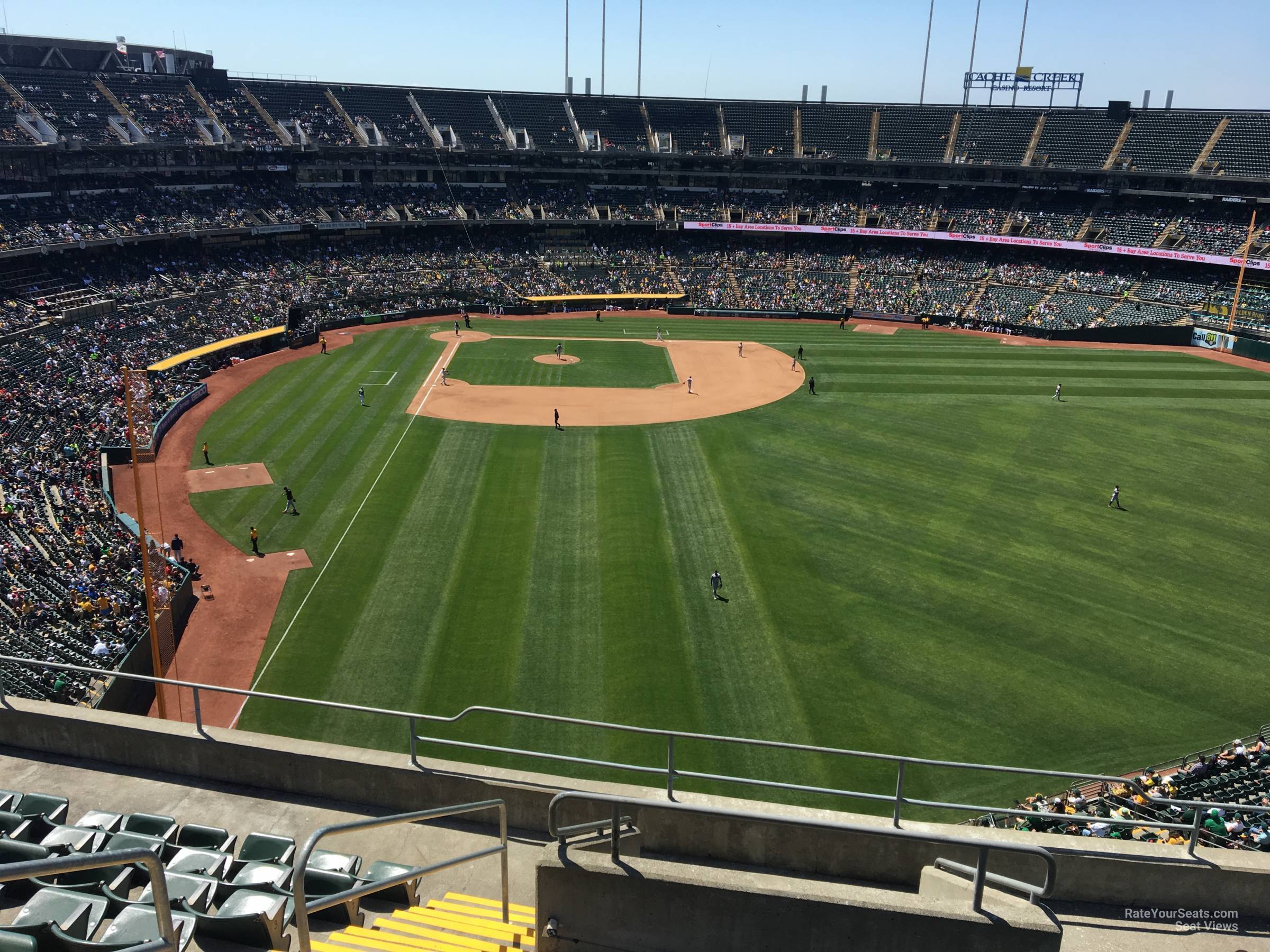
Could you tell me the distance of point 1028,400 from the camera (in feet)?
171

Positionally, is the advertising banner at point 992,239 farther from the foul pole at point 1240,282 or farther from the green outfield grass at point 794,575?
the green outfield grass at point 794,575

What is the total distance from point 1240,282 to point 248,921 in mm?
74444

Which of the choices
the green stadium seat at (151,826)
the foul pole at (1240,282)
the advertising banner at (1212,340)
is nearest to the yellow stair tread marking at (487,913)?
the green stadium seat at (151,826)

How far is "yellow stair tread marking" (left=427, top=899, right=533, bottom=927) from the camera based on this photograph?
27.4ft

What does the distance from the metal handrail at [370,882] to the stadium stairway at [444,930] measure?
236mm

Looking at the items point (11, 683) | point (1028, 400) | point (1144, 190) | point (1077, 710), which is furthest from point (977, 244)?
point (11, 683)

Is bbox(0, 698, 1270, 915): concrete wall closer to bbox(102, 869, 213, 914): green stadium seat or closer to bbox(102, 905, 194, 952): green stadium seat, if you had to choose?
bbox(102, 869, 213, 914): green stadium seat

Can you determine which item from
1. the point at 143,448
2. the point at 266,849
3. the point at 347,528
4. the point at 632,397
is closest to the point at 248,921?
the point at 266,849

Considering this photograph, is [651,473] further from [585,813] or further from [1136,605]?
[585,813]

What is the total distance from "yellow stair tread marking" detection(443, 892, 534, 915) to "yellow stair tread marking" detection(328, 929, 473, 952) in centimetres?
105

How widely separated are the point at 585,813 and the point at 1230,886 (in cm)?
588

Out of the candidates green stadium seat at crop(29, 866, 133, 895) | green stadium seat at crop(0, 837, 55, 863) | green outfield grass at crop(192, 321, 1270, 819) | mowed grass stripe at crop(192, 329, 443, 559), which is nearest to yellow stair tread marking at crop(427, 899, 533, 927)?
green stadium seat at crop(29, 866, 133, 895)

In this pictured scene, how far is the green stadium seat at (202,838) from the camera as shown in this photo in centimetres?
885

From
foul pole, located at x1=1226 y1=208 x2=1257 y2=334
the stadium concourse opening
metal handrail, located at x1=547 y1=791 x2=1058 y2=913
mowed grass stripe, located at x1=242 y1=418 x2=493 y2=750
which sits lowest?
mowed grass stripe, located at x1=242 y1=418 x2=493 y2=750
